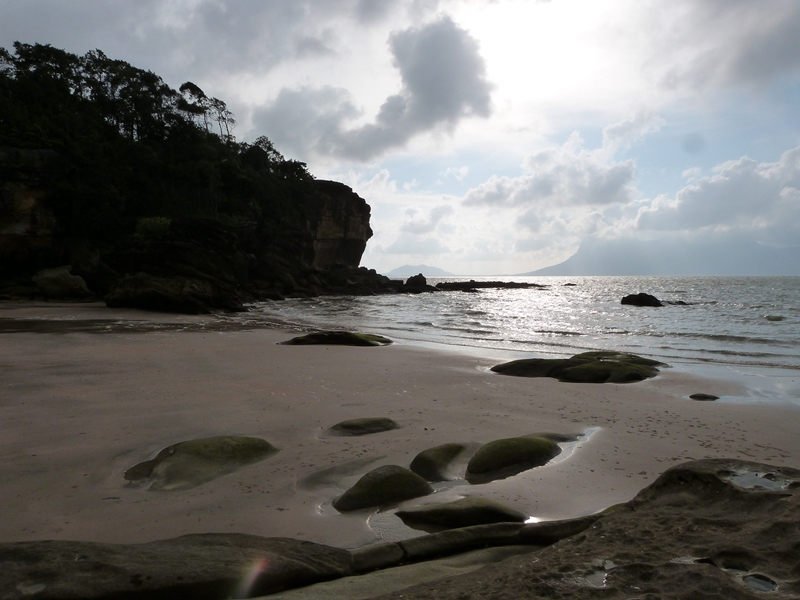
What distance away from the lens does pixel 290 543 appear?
2.44 meters

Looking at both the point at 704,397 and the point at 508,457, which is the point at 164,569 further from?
the point at 704,397

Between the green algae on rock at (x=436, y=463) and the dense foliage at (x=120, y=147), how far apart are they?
33.8 m

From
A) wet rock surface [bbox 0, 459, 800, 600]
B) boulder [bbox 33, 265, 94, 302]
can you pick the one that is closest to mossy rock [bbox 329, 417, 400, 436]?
wet rock surface [bbox 0, 459, 800, 600]

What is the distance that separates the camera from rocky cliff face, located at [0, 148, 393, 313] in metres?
22.2

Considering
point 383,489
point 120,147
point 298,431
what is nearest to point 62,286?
point 120,147

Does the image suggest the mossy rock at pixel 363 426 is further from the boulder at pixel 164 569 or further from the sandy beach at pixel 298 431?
the boulder at pixel 164 569

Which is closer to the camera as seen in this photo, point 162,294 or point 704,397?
point 704,397

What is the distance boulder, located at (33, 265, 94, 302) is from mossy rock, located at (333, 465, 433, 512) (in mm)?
27432

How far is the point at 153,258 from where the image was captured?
2302 cm

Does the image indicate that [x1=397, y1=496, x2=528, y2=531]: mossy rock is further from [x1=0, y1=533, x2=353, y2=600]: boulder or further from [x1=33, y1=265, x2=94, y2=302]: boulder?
[x1=33, y1=265, x2=94, y2=302]: boulder

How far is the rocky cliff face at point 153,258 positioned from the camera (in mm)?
22219

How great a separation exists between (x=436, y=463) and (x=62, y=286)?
27.9 m

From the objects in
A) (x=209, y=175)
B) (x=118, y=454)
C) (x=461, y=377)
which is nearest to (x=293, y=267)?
(x=209, y=175)

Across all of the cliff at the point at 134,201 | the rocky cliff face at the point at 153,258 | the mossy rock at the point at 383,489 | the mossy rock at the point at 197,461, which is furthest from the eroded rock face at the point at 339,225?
the mossy rock at the point at 383,489
